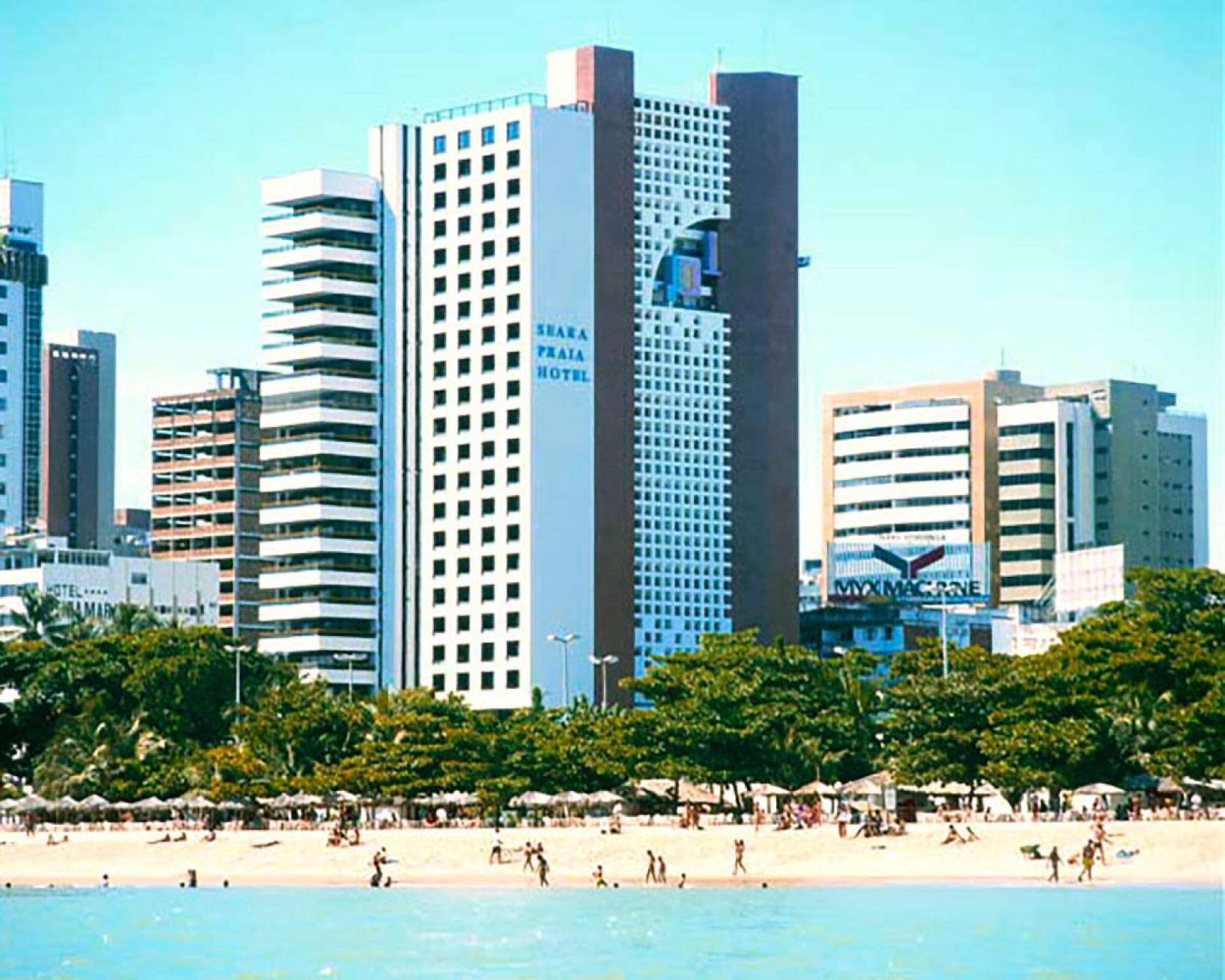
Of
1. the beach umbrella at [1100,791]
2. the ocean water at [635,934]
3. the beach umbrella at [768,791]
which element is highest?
the beach umbrella at [1100,791]

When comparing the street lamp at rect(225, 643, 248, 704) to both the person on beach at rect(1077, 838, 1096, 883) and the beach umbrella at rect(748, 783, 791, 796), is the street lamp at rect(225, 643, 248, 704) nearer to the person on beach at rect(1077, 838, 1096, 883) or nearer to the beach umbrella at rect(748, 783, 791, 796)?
the beach umbrella at rect(748, 783, 791, 796)

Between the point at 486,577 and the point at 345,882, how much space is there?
242ft

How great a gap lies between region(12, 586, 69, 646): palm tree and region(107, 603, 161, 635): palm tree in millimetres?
4525

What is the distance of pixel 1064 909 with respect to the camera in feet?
332

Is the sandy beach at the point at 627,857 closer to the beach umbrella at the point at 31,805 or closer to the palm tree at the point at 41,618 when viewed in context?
the beach umbrella at the point at 31,805

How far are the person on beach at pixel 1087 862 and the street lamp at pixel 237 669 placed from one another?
199 ft

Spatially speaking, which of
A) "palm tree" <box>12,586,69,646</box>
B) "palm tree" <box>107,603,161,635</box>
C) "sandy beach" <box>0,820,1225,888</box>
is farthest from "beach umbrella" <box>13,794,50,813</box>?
"palm tree" <box>12,586,69,646</box>

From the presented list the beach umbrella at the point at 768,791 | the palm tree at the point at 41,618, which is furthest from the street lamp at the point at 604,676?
the beach umbrella at the point at 768,791

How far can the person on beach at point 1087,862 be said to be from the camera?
11069 centimetres

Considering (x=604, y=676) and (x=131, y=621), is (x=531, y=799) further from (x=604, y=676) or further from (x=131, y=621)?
(x=604, y=676)

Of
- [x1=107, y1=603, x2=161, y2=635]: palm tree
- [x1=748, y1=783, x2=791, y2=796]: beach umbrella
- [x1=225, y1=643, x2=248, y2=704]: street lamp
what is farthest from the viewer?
[x1=107, y1=603, x2=161, y2=635]: palm tree

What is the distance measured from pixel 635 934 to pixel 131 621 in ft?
280

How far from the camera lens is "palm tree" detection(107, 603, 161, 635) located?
176 meters

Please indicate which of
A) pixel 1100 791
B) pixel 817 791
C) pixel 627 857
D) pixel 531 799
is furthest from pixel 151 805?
pixel 1100 791
